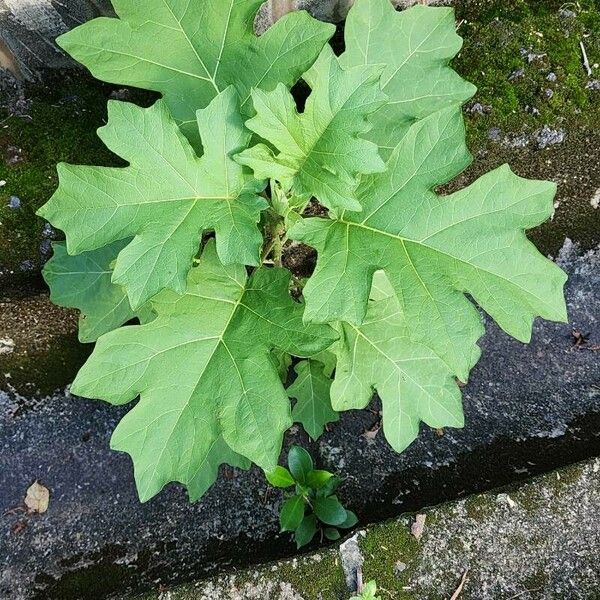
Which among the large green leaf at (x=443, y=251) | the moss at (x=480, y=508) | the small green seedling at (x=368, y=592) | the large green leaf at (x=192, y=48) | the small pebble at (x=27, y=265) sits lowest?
the small green seedling at (x=368, y=592)

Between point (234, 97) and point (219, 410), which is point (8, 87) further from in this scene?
point (219, 410)

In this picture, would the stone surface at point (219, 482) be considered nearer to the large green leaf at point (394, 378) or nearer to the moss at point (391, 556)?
the moss at point (391, 556)

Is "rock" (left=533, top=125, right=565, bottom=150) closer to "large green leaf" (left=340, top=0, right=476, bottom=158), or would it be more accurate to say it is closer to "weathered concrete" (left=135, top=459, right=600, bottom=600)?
"large green leaf" (left=340, top=0, right=476, bottom=158)

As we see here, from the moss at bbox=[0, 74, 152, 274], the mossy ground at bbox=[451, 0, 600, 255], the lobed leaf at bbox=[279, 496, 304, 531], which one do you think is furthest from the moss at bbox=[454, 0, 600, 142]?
the lobed leaf at bbox=[279, 496, 304, 531]

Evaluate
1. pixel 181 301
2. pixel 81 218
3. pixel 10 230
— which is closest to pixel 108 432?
pixel 10 230

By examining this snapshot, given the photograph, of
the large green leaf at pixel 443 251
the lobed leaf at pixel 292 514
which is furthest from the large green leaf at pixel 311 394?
the large green leaf at pixel 443 251

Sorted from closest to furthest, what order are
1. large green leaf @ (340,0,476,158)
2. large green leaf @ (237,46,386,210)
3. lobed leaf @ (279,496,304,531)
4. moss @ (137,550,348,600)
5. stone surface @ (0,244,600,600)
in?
→ large green leaf @ (237,46,386,210)
large green leaf @ (340,0,476,158)
moss @ (137,550,348,600)
lobed leaf @ (279,496,304,531)
stone surface @ (0,244,600,600)
